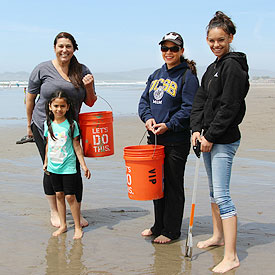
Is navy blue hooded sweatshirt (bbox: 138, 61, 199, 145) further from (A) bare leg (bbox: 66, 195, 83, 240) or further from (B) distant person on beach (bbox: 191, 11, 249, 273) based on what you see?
(A) bare leg (bbox: 66, 195, 83, 240)

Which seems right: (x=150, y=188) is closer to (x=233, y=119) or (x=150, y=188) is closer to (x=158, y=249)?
(x=158, y=249)

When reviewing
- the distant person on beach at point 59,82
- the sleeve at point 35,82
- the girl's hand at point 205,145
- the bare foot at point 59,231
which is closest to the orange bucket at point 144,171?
the girl's hand at point 205,145

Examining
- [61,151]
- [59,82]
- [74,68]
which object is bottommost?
[61,151]

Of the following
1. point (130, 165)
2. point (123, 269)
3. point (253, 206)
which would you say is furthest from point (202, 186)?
point (123, 269)

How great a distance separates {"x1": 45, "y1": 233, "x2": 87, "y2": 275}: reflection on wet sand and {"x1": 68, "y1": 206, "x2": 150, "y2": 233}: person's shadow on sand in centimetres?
46

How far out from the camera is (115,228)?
4.53m

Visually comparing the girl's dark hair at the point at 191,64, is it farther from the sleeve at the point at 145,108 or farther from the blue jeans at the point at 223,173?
the blue jeans at the point at 223,173

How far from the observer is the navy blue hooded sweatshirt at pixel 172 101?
3.98 m

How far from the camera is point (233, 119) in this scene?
11.0 feet

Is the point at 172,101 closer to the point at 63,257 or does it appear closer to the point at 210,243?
the point at 210,243

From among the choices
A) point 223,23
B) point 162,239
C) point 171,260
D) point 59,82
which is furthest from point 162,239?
point 223,23

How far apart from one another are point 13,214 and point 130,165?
184 centimetres

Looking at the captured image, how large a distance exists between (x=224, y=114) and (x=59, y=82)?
6.13 feet

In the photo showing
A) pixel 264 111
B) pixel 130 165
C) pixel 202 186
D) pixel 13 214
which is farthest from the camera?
pixel 264 111
